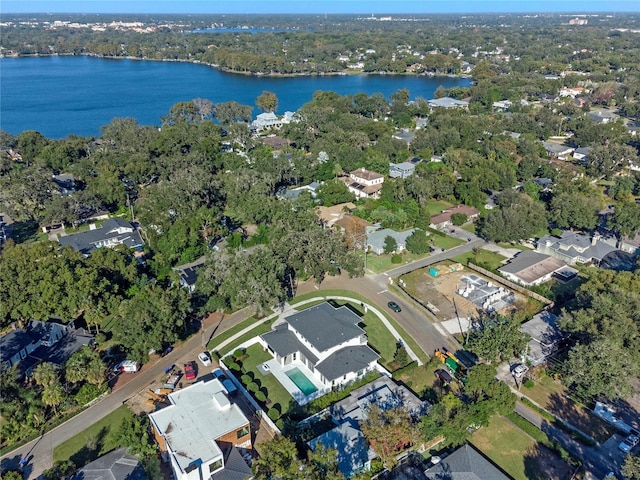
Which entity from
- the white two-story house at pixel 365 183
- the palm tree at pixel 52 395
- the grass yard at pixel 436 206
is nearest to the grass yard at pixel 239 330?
the palm tree at pixel 52 395

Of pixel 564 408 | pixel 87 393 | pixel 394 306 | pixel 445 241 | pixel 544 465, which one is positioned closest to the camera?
pixel 544 465

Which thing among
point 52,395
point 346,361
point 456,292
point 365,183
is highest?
point 52,395

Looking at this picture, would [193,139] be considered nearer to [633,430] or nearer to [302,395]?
[302,395]

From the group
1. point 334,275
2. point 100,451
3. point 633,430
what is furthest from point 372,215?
Answer: point 100,451

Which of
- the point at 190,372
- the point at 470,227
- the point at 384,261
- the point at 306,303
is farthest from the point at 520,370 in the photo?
the point at 470,227

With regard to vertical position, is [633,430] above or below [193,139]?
below

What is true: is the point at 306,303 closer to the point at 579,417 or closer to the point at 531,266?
the point at 579,417

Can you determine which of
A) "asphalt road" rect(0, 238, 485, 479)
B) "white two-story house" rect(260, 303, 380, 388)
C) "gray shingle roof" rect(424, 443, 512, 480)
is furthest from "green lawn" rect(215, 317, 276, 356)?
"gray shingle roof" rect(424, 443, 512, 480)
